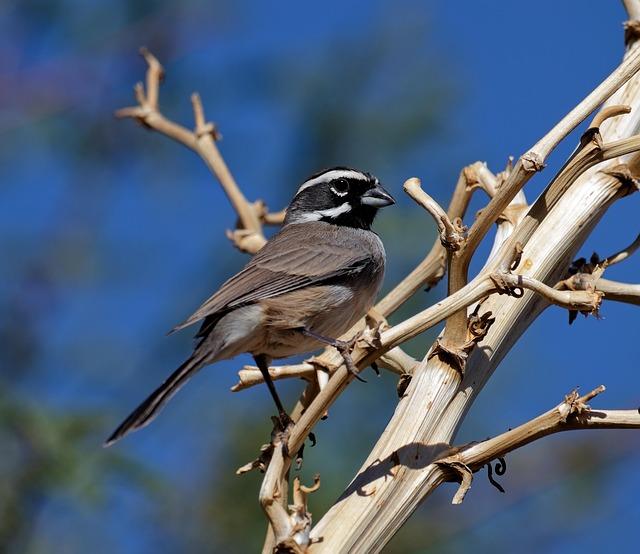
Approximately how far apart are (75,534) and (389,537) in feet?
11.1

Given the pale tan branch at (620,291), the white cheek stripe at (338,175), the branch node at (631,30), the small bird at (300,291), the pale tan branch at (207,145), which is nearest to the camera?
the pale tan branch at (620,291)

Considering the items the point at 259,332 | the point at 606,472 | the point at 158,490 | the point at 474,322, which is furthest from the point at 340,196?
the point at 474,322

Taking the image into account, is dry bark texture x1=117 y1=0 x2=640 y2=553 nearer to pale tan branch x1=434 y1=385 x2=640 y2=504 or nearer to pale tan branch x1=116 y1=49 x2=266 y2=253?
pale tan branch x1=434 y1=385 x2=640 y2=504

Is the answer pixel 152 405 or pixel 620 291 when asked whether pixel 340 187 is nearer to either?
pixel 152 405

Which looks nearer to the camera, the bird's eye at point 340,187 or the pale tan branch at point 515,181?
the pale tan branch at point 515,181

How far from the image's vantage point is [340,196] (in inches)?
247

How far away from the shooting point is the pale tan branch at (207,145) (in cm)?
475

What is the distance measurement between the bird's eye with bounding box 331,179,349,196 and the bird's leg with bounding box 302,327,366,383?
1387 millimetres

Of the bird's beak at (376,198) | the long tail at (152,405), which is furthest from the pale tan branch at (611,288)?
the bird's beak at (376,198)

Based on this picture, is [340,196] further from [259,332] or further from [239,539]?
[239,539]

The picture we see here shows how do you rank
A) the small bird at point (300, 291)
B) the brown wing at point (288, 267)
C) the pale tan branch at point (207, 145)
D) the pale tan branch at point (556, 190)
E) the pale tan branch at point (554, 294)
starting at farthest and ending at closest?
1. the brown wing at point (288, 267)
2. the small bird at point (300, 291)
3. the pale tan branch at point (207, 145)
4. the pale tan branch at point (556, 190)
5. the pale tan branch at point (554, 294)

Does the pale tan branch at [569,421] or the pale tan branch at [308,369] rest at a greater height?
the pale tan branch at [308,369]

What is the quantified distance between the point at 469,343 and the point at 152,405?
1.59 m

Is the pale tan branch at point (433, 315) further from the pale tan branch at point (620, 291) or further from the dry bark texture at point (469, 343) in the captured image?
the pale tan branch at point (620, 291)
